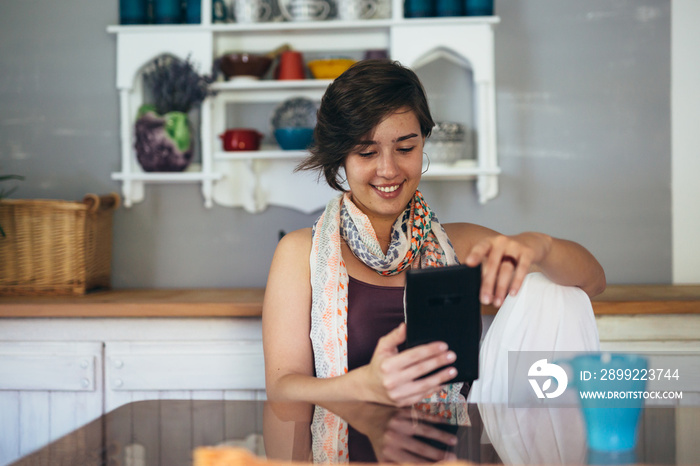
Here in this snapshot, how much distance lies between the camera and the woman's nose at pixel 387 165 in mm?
1439

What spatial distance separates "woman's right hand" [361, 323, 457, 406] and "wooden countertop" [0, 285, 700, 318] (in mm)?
924

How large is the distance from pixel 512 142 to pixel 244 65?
40.3 inches

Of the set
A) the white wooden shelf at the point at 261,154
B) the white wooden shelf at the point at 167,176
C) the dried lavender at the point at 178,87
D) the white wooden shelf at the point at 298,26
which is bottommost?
the white wooden shelf at the point at 167,176

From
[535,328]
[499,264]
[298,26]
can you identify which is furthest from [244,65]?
[499,264]

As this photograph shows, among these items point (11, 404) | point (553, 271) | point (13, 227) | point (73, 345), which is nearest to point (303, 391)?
point (553, 271)

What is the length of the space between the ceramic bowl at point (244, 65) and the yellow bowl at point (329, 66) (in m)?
0.18

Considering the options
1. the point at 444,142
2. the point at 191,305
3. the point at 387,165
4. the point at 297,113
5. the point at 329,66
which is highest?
the point at 329,66

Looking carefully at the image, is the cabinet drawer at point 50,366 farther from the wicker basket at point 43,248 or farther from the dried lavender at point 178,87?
the dried lavender at point 178,87

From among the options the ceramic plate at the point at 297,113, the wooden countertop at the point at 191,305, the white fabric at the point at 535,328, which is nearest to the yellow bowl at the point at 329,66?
the ceramic plate at the point at 297,113

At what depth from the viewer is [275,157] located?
88.4 inches

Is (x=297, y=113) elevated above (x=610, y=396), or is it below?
above

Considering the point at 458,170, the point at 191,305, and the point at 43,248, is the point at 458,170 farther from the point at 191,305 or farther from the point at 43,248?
the point at 43,248

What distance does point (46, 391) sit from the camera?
1.90 meters

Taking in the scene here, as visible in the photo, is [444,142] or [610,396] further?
[444,142]
